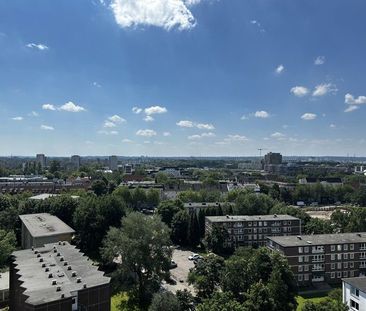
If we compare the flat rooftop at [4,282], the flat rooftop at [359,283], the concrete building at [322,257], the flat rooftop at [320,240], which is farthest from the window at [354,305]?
the flat rooftop at [4,282]

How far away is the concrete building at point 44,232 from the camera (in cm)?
3694

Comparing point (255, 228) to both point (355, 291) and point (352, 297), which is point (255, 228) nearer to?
point (352, 297)

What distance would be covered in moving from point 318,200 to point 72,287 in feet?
353

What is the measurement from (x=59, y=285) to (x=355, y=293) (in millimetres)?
23319

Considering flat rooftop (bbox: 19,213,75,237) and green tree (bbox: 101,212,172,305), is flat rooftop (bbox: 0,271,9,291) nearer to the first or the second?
flat rooftop (bbox: 19,213,75,237)

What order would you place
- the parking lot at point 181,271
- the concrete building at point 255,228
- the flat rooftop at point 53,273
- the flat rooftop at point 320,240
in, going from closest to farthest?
the flat rooftop at point 53,273
the parking lot at point 181,271
the flat rooftop at point 320,240
the concrete building at point 255,228

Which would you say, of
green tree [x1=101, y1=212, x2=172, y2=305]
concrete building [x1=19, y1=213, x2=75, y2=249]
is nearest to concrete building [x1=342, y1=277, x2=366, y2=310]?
green tree [x1=101, y1=212, x2=172, y2=305]

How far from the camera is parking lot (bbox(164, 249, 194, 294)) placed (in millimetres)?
38281

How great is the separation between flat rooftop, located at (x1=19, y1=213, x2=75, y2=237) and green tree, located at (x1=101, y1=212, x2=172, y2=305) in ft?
23.9

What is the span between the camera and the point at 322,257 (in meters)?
42.6

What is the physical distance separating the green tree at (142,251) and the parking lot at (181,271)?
3.70 metres

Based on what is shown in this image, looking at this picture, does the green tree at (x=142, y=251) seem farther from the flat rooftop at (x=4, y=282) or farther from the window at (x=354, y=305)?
the window at (x=354, y=305)

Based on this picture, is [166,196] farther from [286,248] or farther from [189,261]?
[286,248]

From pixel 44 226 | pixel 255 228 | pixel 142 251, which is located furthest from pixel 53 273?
pixel 255 228
